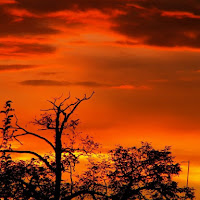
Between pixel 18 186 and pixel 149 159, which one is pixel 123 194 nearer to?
pixel 149 159

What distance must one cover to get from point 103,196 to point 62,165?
13.7 feet

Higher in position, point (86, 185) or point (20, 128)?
point (20, 128)

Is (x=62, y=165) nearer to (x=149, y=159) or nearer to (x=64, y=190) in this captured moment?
(x=64, y=190)

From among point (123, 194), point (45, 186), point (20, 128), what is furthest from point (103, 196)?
point (20, 128)

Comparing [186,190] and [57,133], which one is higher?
[57,133]

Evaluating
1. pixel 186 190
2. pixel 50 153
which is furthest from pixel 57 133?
pixel 186 190

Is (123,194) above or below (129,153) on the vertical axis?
below

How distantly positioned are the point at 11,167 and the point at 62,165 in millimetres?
4273

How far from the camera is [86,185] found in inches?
2124

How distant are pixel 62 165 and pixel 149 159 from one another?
7.47 metres

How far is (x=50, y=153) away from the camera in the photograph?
53.0 m

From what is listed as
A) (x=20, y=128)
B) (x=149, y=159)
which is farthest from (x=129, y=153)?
(x=20, y=128)

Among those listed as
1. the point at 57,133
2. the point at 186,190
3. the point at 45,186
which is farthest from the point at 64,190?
the point at 186,190

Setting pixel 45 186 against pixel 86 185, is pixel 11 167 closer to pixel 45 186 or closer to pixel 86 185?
pixel 45 186
